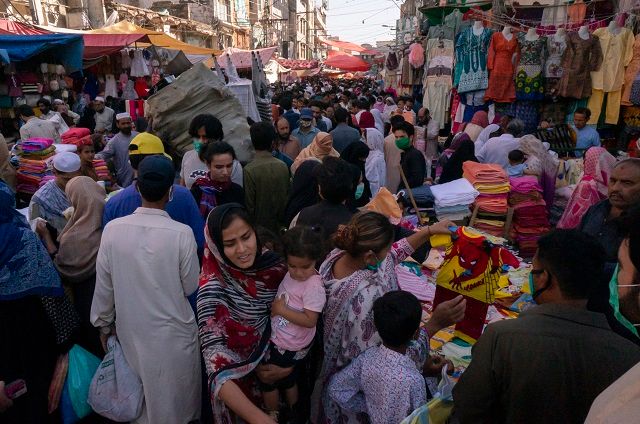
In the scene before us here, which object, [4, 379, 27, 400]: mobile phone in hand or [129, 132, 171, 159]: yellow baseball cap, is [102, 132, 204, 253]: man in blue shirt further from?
[4, 379, 27, 400]: mobile phone in hand

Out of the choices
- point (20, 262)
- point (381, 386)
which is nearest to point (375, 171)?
point (381, 386)

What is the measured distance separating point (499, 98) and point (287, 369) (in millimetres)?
6509

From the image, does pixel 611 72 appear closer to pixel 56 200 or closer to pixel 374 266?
pixel 374 266

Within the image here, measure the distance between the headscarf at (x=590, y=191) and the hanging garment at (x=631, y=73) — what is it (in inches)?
128

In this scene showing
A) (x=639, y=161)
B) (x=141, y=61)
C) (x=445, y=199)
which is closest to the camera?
(x=639, y=161)

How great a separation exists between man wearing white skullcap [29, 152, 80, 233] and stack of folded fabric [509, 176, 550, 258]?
412 cm

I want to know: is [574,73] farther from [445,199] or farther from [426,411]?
[426,411]

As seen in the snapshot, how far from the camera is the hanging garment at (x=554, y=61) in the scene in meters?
6.44

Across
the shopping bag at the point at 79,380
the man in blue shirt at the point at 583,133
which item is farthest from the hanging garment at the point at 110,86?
the man in blue shirt at the point at 583,133

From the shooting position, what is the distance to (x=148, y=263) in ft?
6.93

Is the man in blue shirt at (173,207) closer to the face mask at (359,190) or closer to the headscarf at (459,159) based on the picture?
the face mask at (359,190)

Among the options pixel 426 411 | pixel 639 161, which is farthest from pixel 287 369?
pixel 639 161

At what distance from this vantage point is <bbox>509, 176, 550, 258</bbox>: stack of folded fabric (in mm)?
4520

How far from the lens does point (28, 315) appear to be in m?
2.28
